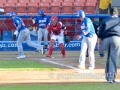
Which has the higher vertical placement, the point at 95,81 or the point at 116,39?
the point at 116,39

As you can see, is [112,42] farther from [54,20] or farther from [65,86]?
[54,20]

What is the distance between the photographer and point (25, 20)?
26.9 meters

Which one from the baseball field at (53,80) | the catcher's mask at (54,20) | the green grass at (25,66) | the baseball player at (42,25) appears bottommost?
the green grass at (25,66)

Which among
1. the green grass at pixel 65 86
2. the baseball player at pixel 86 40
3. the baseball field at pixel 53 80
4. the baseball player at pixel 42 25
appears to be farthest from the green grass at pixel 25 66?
the baseball player at pixel 42 25

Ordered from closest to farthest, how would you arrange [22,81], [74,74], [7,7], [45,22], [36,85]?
[36,85], [22,81], [74,74], [45,22], [7,7]

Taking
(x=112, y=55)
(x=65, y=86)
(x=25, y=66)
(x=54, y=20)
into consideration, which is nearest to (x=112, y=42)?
(x=112, y=55)

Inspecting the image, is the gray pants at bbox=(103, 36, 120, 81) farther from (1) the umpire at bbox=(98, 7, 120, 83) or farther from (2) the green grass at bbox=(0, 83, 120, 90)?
(2) the green grass at bbox=(0, 83, 120, 90)

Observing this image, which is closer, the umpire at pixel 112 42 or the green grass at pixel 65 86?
the green grass at pixel 65 86

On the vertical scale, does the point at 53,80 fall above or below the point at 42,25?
below

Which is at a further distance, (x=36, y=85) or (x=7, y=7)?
(x=7, y=7)

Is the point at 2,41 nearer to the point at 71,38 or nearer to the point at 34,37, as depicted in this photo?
the point at 34,37

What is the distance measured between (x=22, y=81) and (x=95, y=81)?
6.42 ft

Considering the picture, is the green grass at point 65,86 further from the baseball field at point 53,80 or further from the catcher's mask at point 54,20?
the catcher's mask at point 54,20

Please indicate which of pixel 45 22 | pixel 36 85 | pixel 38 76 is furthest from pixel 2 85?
pixel 45 22
